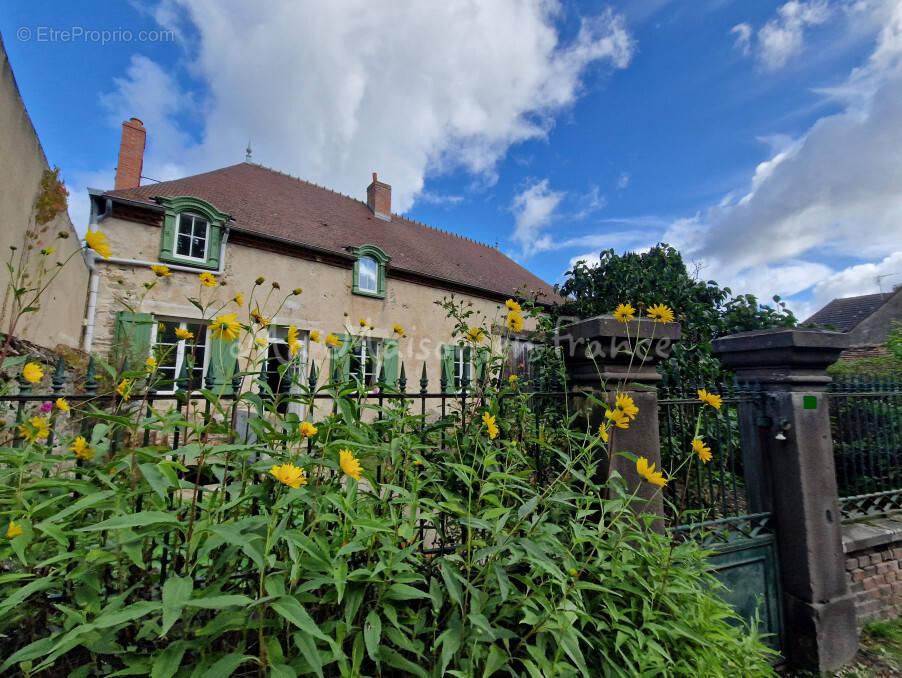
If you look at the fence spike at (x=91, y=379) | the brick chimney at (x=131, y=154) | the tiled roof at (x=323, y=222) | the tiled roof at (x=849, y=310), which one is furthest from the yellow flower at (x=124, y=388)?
the tiled roof at (x=849, y=310)

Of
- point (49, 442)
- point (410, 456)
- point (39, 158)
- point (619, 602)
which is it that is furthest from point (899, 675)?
point (39, 158)

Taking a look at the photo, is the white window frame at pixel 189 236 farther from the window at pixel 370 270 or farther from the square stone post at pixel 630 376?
the square stone post at pixel 630 376

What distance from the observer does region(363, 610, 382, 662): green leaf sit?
111cm

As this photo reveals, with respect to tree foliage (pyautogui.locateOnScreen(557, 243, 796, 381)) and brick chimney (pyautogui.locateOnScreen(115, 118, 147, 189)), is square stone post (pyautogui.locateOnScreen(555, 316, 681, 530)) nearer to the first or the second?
tree foliage (pyautogui.locateOnScreen(557, 243, 796, 381))

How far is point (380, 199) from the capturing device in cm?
1318

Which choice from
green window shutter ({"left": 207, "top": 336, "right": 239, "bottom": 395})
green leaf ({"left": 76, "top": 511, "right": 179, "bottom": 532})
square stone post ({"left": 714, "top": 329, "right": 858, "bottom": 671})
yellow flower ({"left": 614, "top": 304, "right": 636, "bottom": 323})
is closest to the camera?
green leaf ({"left": 76, "top": 511, "right": 179, "bottom": 532})

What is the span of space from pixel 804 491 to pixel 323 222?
10964 millimetres

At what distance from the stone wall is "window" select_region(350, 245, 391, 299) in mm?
9003

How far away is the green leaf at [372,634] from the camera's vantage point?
111cm

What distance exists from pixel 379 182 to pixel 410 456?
13105 mm

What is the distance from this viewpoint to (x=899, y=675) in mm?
2588

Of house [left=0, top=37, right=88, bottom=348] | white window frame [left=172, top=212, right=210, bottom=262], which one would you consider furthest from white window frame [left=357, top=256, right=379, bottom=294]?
house [left=0, top=37, right=88, bottom=348]

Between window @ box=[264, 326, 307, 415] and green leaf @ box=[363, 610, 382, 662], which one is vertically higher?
window @ box=[264, 326, 307, 415]

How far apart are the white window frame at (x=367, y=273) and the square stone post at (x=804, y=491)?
835cm
